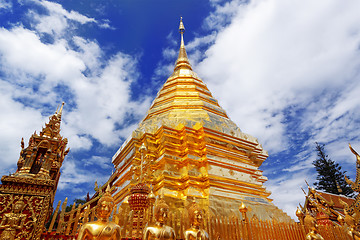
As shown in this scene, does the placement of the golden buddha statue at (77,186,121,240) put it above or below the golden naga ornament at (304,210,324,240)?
below

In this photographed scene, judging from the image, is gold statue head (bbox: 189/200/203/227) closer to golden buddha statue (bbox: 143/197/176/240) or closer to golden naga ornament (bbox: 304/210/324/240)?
golden buddha statue (bbox: 143/197/176/240)

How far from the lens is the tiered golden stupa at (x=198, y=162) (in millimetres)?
5730

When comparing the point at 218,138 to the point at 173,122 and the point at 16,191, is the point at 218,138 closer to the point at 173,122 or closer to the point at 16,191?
the point at 173,122

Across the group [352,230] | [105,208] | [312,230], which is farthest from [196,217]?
[352,230]

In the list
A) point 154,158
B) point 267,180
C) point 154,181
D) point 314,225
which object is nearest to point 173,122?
point 154,158

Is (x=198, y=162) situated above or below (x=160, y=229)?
above

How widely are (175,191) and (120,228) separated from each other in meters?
2.74

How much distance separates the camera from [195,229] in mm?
3674

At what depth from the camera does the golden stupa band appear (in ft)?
9.81

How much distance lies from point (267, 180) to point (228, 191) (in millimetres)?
2478

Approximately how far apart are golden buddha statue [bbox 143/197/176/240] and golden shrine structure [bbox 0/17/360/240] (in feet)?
0.04

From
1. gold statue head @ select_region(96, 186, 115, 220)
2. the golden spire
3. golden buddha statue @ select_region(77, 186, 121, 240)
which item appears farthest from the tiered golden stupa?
the golden spire

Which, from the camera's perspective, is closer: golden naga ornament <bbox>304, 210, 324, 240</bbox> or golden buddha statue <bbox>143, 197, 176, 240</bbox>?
golden buddha statue <bbox>143, 197, 176, 240</bbox>

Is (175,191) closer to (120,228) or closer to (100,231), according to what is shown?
(120,228)
